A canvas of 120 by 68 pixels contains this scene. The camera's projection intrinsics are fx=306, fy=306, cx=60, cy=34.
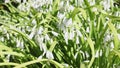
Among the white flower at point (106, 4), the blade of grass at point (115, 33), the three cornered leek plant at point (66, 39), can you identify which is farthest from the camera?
the white flower at point (106, 4)

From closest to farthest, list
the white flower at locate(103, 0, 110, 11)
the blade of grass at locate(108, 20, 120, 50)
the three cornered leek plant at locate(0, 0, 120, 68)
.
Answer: the blade of grass at locate(108, 20, 120, 50) → the three cornered leek plant at locate(0, 0, 120, 68) → the white flower at locate(103, 0, 110, 11)

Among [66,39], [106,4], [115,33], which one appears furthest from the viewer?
[106,4]

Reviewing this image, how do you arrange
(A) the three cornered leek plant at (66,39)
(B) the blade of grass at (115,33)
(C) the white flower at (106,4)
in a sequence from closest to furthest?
(B) the blade of grass at (115,33), (A) the three cornered leek plant at (66,39), (C) the white flower at (106,4)

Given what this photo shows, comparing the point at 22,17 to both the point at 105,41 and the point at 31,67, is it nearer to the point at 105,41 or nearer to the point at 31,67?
the point at 31,67

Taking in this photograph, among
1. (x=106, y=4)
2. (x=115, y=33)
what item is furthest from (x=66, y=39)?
(x=106, y=4)

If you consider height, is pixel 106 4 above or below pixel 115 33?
above

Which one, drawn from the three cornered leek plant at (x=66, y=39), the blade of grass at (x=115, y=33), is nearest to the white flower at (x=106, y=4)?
the three cornered leek plant at (x=66, y=39)

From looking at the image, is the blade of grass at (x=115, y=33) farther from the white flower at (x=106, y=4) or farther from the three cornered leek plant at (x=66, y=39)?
the white flower at (x=106, y=4)

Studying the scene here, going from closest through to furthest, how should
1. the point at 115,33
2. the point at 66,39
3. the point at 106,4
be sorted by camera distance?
1. the point at 115,33
2. the point at 66,39
3. the point at 106,4

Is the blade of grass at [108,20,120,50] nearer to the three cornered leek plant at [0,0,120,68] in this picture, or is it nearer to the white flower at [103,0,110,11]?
the three cornered leek plant at [0,0,120,68]

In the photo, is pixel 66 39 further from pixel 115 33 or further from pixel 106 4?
pixel 106 4

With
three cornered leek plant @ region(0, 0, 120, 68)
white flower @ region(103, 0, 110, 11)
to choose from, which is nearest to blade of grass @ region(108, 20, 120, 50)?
three cornered leek plant @ region(0, 0, 120, 68)
